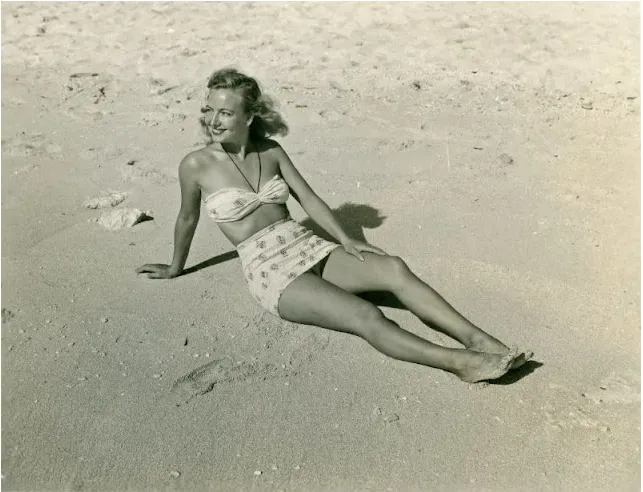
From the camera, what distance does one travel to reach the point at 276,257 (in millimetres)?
3086

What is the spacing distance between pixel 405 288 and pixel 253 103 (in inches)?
44.8

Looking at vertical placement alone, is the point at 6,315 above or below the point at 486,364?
below

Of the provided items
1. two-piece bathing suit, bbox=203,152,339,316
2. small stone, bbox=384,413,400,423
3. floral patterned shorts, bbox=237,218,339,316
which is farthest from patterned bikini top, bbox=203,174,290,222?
small stone, bbox=384,413,400,423

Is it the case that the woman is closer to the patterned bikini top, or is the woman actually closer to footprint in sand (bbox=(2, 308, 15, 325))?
the patterned bikini top

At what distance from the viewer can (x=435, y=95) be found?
5832 mm

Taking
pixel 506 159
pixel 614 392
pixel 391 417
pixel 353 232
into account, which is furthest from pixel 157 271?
pixel 506 159

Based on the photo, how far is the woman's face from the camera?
122 inches

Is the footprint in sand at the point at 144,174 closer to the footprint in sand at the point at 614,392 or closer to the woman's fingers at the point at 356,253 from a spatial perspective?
the woman's fingers at the point at 356,253

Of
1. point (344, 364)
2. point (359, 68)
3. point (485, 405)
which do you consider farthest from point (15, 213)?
point (359, 68)

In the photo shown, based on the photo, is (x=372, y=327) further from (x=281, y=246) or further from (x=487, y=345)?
(x=281, y=246)

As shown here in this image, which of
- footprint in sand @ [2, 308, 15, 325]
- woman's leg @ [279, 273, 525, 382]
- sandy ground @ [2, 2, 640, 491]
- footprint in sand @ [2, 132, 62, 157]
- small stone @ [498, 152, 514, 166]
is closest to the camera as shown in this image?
sandy ground @ [2, 2, 640, 491]

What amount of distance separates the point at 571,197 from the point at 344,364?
2.23 metres

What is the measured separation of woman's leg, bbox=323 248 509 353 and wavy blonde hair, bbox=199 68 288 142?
73 centimetres

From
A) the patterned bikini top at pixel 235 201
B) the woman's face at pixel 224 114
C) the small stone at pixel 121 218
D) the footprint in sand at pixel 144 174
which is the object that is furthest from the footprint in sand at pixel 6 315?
the footprint in sand at pixel 144 174
